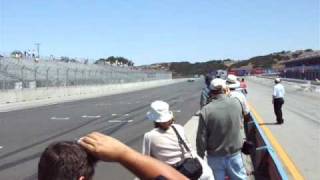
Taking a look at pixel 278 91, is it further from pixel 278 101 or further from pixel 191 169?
pixel 191 169

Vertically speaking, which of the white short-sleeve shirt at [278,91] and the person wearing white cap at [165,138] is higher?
the person wearing white cap at [165,138]

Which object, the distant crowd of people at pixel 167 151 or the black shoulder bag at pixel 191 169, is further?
the black shoulder bag at pixel 191 169

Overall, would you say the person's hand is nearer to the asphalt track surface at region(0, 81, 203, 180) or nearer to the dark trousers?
the asphalt track surface at region(0, 81, 203, 180)

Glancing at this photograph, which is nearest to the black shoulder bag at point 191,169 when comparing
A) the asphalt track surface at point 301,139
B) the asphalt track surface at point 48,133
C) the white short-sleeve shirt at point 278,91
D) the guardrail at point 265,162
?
the guardrail at point 265,162

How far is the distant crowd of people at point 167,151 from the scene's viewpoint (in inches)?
83.1

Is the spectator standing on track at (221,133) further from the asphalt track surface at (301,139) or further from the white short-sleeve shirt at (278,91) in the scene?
the white short-sleeve shirt at (278,91)

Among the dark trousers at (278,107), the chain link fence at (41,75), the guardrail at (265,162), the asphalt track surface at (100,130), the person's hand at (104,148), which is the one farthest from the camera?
the chain link fence at (41,75)

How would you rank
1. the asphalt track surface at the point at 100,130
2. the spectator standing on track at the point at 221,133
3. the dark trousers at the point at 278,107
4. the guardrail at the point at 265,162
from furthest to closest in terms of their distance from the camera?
1. the dark trousers at the point at 278,107
2. the asphalt track surface at the point at 100,130
3. the guardrail at the point at 265,162
4. the spectator standing on track at the point at 221,133

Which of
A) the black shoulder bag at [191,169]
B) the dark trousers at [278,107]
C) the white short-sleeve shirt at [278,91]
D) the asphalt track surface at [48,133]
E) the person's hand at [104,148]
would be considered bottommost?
the asphalt track surface at [48,133]

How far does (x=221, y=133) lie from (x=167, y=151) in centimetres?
152

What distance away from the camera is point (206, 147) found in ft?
21.0

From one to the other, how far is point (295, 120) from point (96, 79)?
45.5m

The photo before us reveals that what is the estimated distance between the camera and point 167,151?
5000mm

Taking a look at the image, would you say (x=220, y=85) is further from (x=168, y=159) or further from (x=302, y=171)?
(x=302, y=171)
